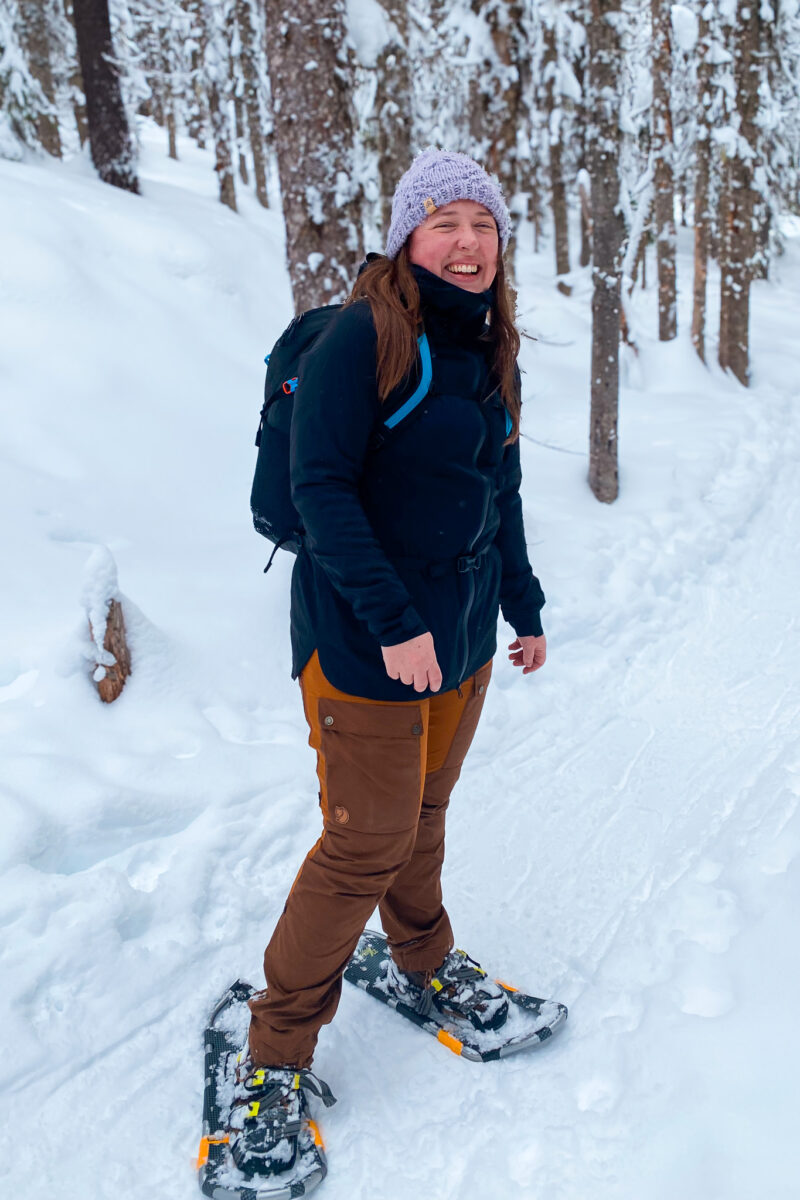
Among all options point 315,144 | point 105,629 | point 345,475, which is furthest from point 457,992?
point 315,144

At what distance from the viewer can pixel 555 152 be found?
18828mm

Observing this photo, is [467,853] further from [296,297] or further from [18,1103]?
[296,297]

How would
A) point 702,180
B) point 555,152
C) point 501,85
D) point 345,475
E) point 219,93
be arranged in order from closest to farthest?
point 345,475, point 501,85, point 702,180, point 555,152, point 219,93

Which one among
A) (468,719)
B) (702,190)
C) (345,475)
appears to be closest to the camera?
(345,475)

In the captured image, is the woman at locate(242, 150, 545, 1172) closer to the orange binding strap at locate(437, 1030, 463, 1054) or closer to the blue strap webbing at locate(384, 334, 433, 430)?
the blue strap webbing at locate(384, 334, 433, 430)

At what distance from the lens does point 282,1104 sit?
213 centimetres

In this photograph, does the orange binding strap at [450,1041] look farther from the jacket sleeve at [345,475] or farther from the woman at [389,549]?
the jacket sleeve at [345,475]

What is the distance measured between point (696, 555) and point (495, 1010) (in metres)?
4.59

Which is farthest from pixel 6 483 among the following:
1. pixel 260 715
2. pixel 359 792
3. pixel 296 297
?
pixel 359 792

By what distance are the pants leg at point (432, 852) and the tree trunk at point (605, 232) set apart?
5.57m

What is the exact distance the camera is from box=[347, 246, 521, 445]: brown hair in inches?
72.9

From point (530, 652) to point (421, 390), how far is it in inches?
38.5

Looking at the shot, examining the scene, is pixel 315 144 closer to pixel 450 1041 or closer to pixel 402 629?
pixel 402 629

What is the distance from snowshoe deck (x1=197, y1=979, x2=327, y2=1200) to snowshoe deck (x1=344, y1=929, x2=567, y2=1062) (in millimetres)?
445
